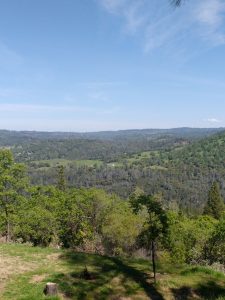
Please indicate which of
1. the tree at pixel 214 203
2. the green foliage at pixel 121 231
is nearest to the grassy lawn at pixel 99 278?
the green foliage at pixel 121 231

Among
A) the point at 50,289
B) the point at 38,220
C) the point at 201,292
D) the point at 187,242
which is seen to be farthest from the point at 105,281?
the point at 187,242

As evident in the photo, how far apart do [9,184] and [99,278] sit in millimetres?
19300

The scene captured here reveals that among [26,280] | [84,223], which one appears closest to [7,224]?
[84,223]

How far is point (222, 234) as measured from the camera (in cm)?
3922

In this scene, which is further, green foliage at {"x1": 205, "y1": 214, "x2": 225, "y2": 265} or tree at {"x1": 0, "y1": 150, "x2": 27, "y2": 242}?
green foliage at {"x1": 205, "y1": 214, "x2": 225, "y2": 265}

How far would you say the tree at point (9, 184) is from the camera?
31.8 metres

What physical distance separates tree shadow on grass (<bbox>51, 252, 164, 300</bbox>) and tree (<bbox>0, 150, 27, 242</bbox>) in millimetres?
15265

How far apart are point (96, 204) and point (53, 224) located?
8.21m

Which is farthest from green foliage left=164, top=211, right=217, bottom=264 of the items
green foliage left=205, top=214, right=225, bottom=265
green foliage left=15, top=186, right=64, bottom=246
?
green foliage left=15, top=186, right=64, bottom=246

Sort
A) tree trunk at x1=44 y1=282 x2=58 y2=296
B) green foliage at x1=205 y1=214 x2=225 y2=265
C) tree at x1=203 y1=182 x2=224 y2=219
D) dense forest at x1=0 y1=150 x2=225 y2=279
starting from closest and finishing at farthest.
Answer: tree trunk at x1=44 y1=282 x2=58 y2=296
dense forest at x1=0 y1=150 x2=225 y2=279
green foliage at x1=205 y1=214 x2=225 y2=265
tree at x1=203 y1=182 x2=224 y2=219

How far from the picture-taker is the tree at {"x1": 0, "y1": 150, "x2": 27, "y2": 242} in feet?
104

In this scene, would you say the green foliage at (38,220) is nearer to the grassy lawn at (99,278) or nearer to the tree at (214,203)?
the grassy lawn at (99,278)

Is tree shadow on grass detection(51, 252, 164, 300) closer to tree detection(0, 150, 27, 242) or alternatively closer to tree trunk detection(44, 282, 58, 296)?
tree trunk detection(44, 282, 58, 296)

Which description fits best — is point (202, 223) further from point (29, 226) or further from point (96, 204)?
point (29, 226)
